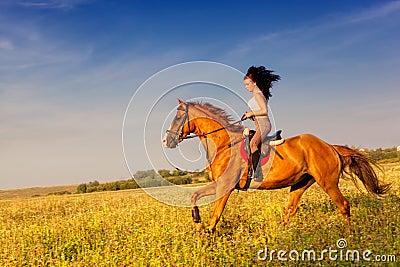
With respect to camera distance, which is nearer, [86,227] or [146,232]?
[146,232]

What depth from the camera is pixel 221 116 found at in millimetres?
10344

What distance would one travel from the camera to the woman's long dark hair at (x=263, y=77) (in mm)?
10289

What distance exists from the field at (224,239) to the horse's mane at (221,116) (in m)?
2.17

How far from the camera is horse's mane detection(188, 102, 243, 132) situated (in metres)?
10.2

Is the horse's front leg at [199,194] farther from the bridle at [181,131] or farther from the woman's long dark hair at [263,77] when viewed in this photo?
the woman's long dark hair at [263,77]

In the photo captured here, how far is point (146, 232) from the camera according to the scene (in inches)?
367

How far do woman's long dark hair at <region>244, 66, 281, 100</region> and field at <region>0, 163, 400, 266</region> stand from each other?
9.90ft

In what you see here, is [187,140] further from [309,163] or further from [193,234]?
[309,163]

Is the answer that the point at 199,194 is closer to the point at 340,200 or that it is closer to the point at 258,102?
the point at 258,102

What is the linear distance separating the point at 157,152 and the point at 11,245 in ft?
12.6

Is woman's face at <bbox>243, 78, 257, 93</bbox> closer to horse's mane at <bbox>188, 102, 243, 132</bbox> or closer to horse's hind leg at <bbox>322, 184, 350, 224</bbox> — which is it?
horse's mane at <bbox>188, 102, 243, 132</bbox>

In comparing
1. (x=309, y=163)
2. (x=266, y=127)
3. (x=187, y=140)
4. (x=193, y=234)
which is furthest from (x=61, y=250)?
(x=309, y=163)

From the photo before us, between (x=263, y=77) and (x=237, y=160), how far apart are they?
1.99 meters

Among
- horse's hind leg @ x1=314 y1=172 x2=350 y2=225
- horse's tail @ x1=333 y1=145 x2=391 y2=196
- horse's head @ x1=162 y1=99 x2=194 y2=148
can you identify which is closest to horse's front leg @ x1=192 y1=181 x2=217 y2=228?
horse's head @ x1=162 y1=99 x2=194 y2=148
